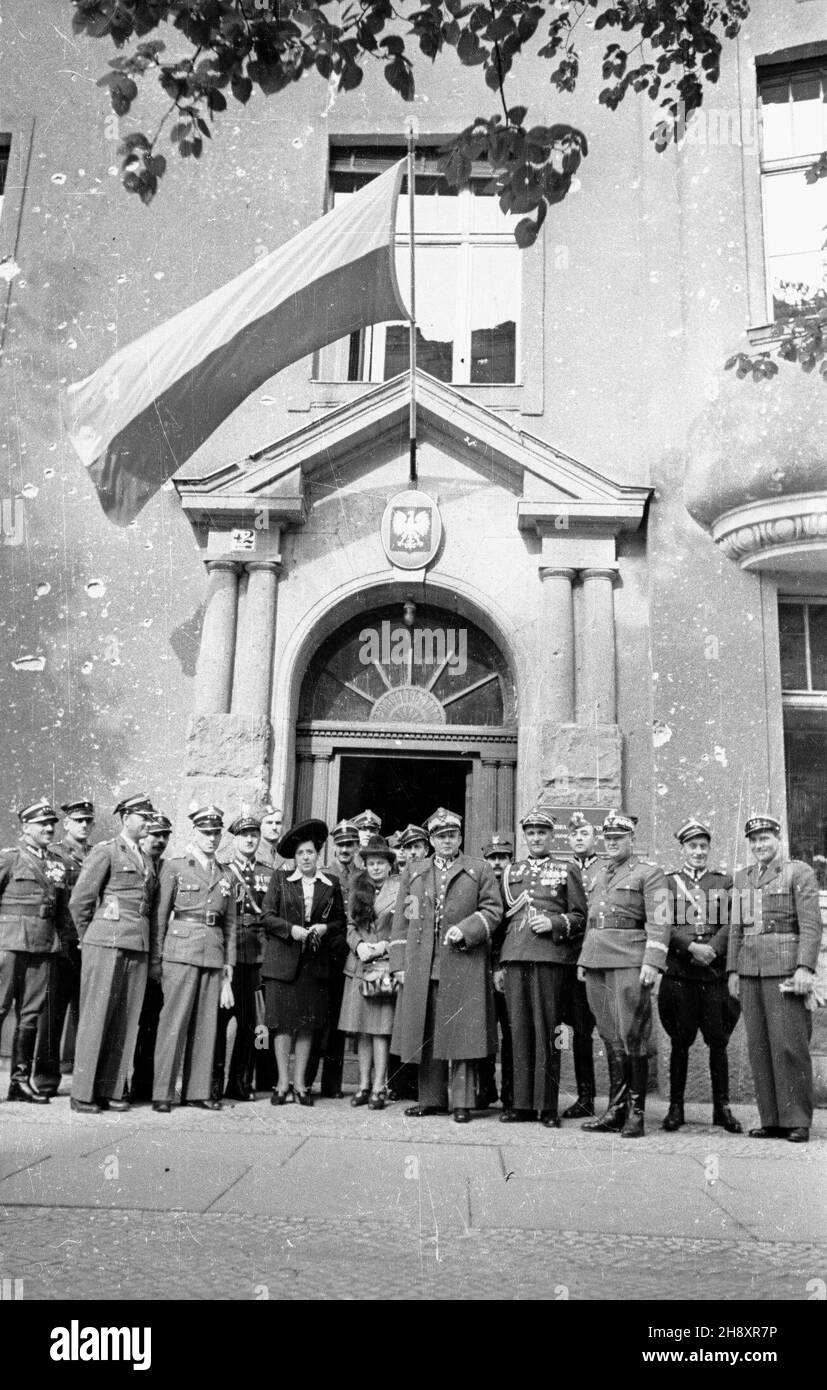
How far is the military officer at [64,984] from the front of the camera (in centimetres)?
716

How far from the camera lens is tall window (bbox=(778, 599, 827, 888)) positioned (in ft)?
29.7

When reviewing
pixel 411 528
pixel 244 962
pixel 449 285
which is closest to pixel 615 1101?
pixel 244 962

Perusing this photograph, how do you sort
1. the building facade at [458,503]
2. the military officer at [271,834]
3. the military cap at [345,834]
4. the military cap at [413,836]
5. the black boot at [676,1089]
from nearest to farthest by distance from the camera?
the black boot at [676,1089]
the military cap at [413,836]
the military cap at [345,834]
the military officer at [271,834]
the building facade at [458,503]

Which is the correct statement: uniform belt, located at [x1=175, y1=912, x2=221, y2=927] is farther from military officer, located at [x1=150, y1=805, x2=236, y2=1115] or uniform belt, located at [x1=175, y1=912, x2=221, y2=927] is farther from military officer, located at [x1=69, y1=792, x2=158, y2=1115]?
military officer, located at [x1=69, y1=792, x2=158, y2=1115]

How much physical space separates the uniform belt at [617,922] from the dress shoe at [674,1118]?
1085mm

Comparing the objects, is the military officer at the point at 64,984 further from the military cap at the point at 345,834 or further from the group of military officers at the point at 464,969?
the military cap at the point at 345,834

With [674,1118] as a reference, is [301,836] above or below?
above

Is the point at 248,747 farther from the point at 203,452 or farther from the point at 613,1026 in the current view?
the point at 613,1026

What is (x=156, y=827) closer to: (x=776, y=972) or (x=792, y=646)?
(x=776, y=972)

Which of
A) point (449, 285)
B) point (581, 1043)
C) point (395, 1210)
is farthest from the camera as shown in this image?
point (449, 285)

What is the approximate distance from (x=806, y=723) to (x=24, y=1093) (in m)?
6.37

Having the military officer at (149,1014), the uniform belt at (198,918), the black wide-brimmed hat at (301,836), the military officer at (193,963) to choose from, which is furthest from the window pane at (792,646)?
the military officer at (149,1014)

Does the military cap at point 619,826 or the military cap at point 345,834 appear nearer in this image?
the military cap at point 619,826

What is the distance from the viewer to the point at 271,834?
27.7 ft
